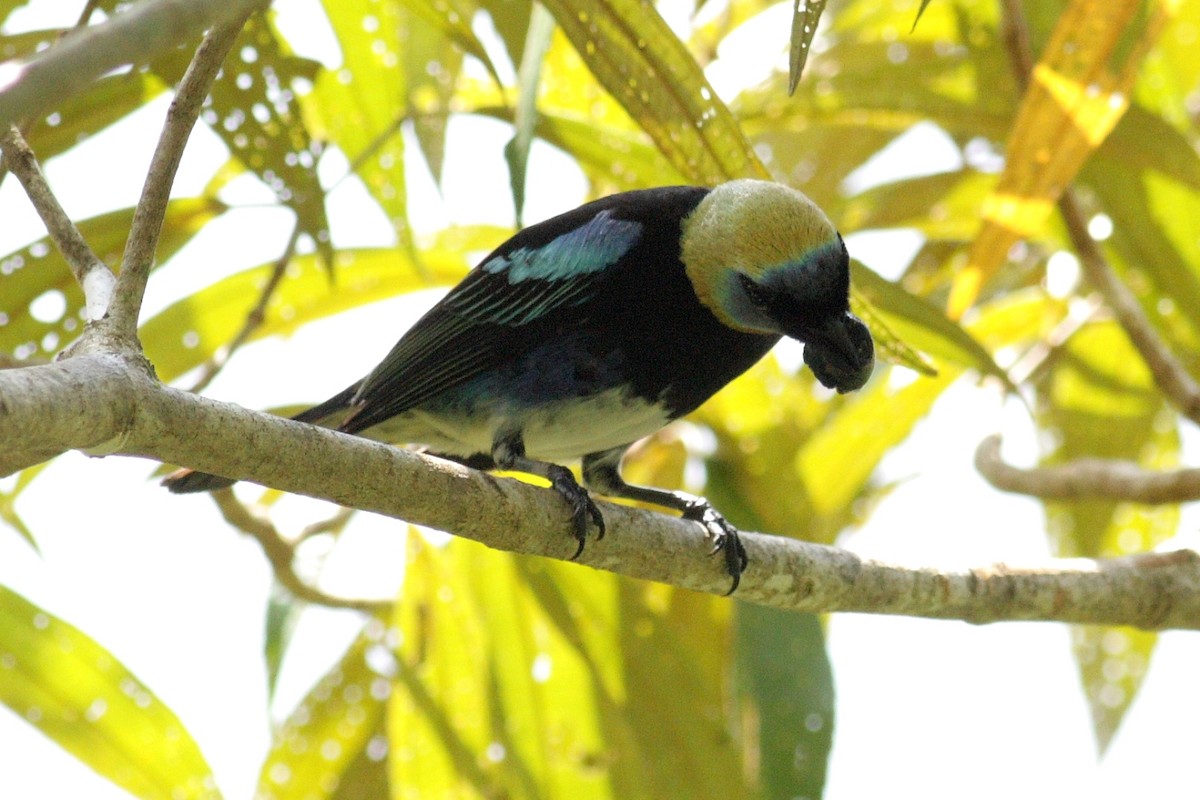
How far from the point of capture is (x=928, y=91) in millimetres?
4137

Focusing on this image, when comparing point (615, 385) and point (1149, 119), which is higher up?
point (1149, 119)

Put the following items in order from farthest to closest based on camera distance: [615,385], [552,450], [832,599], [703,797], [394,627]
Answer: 1. [394,627]
2. [703,797]
3. [552,450]
4. [615,385]
5. [832,599]

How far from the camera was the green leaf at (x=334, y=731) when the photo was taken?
4.00m

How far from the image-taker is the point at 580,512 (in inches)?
103

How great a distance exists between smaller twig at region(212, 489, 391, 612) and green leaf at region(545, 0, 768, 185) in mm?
A: 1748

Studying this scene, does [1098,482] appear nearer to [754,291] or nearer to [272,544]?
[754,291]

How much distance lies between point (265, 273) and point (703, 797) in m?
2.12

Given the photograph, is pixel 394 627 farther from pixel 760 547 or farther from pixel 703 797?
pixel 760 547

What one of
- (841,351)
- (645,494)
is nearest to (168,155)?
(841,351)

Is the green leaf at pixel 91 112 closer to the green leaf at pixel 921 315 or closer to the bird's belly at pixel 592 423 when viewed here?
the bird's belly at pixel 592 423

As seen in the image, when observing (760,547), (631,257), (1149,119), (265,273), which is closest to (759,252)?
(631,257)

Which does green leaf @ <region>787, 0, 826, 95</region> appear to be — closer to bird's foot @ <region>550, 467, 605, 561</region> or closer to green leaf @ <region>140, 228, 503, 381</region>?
bird's foot @ <region>550, 467, 605, 561</region>

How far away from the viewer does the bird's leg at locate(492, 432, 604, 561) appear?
2.59 metres

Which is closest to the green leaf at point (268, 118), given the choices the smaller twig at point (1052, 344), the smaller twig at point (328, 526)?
the smaller twig at point (328, 526)
